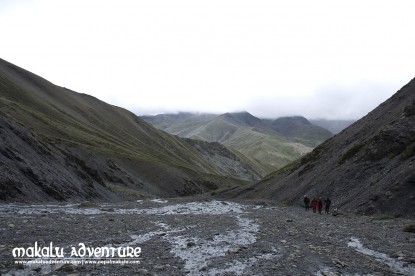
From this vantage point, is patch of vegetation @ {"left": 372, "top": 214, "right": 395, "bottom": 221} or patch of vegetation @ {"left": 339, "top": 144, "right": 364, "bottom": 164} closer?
patch of vegetation @ {"left": 372, "top": 214, "right": 395, "bottom": 221}

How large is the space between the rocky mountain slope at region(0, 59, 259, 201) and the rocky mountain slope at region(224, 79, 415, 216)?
31.1m

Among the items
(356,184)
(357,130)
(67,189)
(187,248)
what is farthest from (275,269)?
(357,130)

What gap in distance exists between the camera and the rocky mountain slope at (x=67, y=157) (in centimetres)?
5488

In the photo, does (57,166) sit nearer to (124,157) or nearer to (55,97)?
(124,157)

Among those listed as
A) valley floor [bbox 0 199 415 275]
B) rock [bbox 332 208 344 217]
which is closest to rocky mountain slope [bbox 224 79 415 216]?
rock [bbox 332 208 344 217]

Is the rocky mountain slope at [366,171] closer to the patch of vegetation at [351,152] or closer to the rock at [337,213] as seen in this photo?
the patch of vegetation at [351,152]

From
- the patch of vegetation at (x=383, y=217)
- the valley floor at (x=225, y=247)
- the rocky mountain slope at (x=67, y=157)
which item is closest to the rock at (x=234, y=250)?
the valley floor at (x=225, y=247)

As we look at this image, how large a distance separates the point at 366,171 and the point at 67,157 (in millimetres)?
59777

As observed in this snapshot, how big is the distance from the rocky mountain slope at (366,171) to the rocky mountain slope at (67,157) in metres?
31.1

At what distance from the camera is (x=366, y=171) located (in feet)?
184

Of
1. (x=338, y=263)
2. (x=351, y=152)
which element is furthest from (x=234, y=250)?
(x=351, y=152)

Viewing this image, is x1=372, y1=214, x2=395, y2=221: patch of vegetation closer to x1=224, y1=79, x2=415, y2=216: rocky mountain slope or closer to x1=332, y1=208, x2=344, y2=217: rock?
x1=224, y1=79, x2=415, y2=216: rocky mountain slope

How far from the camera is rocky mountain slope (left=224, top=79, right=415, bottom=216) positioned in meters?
44.3

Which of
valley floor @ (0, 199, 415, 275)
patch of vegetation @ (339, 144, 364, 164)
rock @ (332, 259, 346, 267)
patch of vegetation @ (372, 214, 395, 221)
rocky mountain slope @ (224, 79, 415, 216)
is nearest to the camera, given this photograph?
valley floor @ (0, 199, 415, 275)
